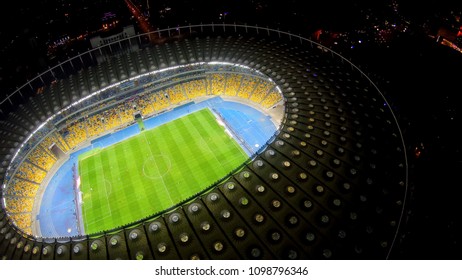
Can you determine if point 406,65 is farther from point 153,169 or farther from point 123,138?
point 123,138

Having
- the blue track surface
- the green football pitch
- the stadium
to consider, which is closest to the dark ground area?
the stadium

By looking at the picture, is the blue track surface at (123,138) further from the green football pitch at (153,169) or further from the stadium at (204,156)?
the green football pitch at (153,169)

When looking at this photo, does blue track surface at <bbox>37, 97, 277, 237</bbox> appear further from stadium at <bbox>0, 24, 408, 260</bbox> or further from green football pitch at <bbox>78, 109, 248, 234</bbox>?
green football pitch at <bbox>78, 109, 248, 234</bbox>

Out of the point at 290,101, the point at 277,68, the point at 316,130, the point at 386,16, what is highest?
the point at 386,16

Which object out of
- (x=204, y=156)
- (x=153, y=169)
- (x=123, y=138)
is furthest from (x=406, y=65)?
(x=123, y=138)

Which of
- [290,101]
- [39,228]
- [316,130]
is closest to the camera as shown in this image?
[316,130]
